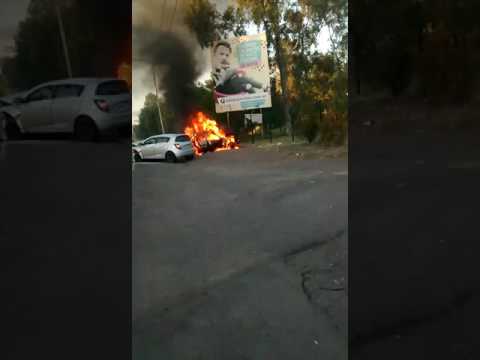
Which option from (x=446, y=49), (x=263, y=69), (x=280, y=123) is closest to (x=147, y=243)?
(x=280, y=123)

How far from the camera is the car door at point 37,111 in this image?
1.84 metres

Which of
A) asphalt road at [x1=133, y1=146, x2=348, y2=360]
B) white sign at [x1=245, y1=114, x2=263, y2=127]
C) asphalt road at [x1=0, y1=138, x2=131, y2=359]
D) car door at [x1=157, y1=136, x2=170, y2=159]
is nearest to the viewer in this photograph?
asphalt road at [x1=0, y1=138, x2=131, y2=359]

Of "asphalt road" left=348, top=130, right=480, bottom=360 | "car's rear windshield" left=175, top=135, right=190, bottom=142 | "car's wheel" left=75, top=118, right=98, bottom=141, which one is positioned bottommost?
"asphalt road" left=348, top=130, right=480, bottom=360

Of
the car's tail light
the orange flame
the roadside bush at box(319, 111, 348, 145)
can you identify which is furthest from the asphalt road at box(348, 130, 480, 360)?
the car's tail light

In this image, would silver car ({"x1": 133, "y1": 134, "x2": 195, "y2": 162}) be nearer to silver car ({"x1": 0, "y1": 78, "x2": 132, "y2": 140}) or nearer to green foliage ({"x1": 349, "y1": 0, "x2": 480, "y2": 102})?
silver car ({"x1": 0, "y1": 78, "x2": 132, "y2": 140})

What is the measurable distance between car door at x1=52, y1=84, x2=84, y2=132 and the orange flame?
55 cm

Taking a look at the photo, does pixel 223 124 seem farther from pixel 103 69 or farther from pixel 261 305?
pixel 261 305

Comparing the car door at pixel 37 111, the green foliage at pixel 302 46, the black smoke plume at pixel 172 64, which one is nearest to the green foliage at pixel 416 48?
the green foliage at pixel 302 46

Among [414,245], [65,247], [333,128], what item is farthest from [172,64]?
[414,245]

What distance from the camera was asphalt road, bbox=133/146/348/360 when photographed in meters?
1.95

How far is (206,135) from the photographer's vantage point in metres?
2.16

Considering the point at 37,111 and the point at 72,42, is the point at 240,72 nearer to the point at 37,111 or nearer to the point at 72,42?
the point at 72,42

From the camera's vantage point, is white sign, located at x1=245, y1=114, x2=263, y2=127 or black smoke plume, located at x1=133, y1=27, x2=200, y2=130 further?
white sign, located at x1=245, y1=114, x2=263, y2=127

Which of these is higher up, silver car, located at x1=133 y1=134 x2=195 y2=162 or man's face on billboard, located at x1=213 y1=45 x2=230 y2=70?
man's face on billboard, located at x1=213 y1=45 x2=230 y2=70
